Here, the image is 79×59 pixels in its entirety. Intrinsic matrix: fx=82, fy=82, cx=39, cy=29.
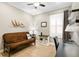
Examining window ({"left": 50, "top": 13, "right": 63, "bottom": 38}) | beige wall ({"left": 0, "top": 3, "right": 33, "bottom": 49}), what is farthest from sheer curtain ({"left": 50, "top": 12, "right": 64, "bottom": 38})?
beige wall ({"left": 0, "top": 3, "right": 33, "bottom": 49})

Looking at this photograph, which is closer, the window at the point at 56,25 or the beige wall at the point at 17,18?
the beige wall at the point at 17,18

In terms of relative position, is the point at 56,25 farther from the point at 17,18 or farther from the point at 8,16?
the point at 8,16

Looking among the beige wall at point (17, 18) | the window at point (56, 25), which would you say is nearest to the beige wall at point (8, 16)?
the beige wall at point (17, 18)

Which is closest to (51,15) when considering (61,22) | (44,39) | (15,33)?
(61,22)

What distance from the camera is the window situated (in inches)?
72.1

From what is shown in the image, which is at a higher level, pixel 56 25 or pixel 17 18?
pixel 17 18

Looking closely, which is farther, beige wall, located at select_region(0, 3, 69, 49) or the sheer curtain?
the sheer curtain

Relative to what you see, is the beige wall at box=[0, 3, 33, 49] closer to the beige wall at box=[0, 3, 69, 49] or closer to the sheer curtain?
the beige wall at box=[0, 3, 69, 49]

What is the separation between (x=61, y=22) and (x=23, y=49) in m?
1.20

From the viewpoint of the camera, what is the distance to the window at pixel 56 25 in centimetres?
183

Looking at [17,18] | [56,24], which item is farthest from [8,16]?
[56,24]

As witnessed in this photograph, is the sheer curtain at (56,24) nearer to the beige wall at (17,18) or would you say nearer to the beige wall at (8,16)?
the beige wall at (17,18)

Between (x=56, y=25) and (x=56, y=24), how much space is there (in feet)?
0.08

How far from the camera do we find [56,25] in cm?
189
